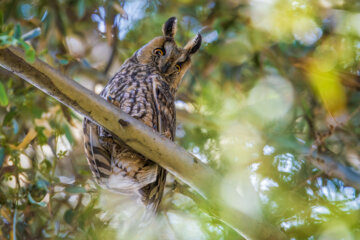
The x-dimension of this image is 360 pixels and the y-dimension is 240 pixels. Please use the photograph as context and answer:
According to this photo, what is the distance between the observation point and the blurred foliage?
1.94 metres

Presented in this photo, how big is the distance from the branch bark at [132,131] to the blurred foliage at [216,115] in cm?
39

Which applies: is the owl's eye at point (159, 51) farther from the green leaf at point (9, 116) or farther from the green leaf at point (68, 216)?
the green leaf at point (68, 216)

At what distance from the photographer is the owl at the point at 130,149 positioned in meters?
1.69

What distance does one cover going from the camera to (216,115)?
2746 mm

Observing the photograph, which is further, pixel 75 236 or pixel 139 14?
pixel 139 14

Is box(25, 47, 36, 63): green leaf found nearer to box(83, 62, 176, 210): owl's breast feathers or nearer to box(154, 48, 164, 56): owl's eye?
box(83, 62, 176, 210): owl's breast feathers

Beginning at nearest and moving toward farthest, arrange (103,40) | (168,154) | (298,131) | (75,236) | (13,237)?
(168,154)
(13,237)
(75,236)
(298,131)
(103,40)

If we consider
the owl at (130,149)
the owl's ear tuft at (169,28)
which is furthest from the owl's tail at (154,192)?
the owl's ear tuft at (169,28)

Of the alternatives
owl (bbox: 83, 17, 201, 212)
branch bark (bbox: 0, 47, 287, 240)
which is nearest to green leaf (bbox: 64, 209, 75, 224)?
owl (bbox: 83, 17, 201, 212)

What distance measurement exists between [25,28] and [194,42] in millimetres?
1068

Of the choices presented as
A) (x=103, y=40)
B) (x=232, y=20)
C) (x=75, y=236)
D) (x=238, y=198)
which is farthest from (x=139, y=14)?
(x=238, y=198)

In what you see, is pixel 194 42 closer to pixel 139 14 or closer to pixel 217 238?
pixel 139 14

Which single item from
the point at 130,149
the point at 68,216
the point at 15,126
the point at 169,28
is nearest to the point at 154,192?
the point at 130,149

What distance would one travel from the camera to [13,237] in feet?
5.67
